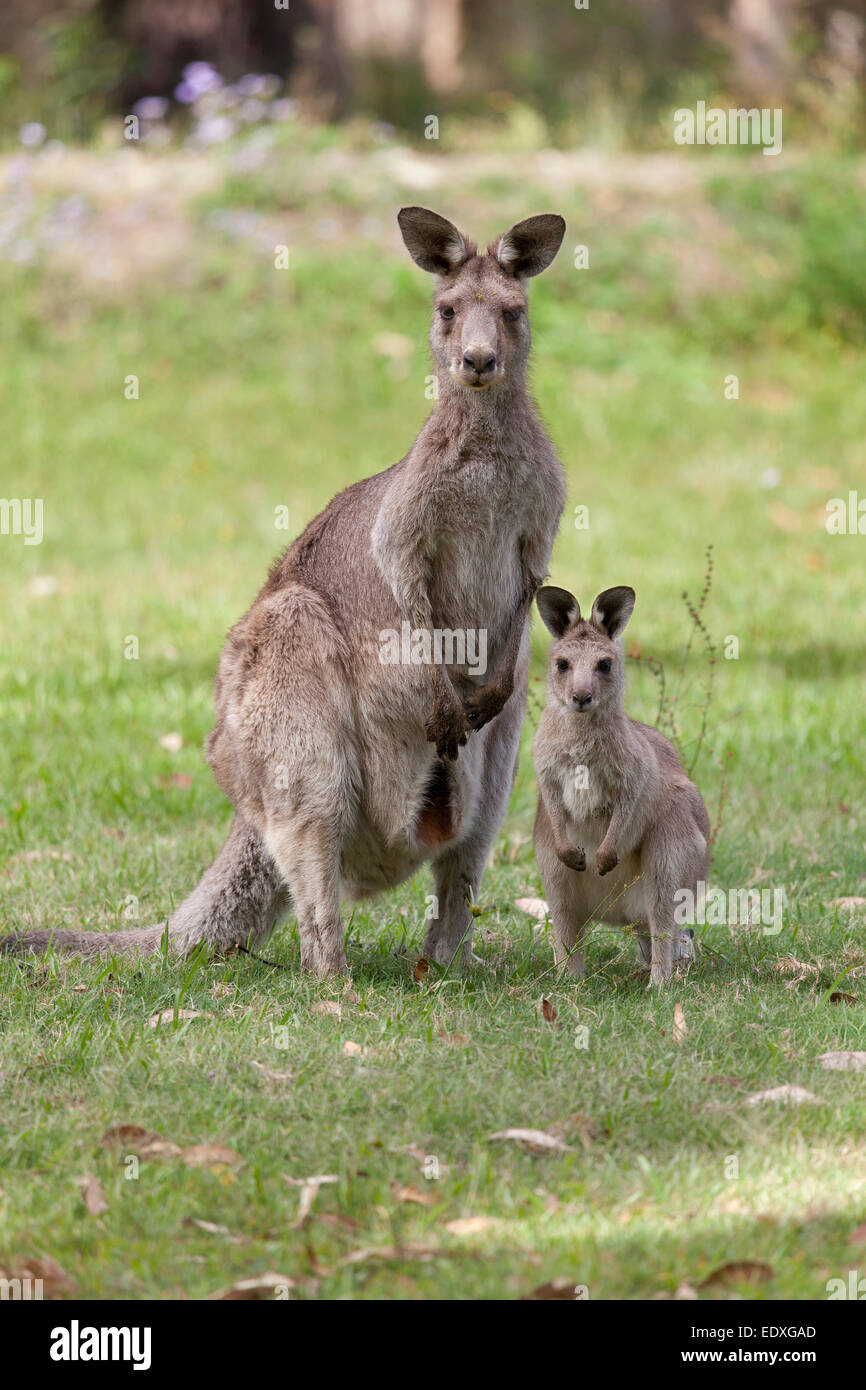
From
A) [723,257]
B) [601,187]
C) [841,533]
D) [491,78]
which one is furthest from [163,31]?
[491,78]

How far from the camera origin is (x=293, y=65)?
1332 centimetres

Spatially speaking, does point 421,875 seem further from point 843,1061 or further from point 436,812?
point 843,1061

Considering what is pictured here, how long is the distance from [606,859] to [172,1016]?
1054mm

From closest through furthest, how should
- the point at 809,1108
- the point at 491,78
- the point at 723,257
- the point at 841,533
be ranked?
the point at 809,1108 → the point at 841,533 → the point at 723,257 → the point at 491,78

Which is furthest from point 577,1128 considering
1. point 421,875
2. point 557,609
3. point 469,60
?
point 469,60

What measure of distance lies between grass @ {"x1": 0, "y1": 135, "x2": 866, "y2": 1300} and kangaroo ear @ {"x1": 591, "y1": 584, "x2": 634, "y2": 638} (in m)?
0.87

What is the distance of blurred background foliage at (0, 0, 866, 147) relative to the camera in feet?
43.0

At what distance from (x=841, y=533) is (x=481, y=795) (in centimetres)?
540

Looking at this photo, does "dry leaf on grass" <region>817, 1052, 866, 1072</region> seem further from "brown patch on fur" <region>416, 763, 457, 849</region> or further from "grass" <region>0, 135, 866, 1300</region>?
"brown patch on fur" <region>416, 763, 457, 849</region>

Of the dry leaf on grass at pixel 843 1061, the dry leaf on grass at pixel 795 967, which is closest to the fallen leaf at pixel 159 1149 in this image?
the dry leaf on grass at pixel 843 1061

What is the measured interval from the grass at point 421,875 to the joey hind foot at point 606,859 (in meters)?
0.30

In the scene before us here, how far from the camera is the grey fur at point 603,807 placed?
388cm

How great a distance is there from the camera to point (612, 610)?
4.02m
